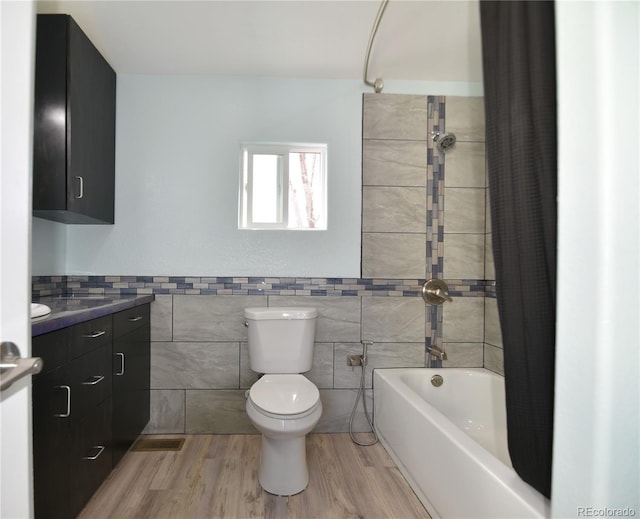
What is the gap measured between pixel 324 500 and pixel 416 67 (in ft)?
8.12

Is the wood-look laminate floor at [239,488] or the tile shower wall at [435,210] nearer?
the wood-look laminate floor at [239,488]

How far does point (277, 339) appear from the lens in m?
2.09

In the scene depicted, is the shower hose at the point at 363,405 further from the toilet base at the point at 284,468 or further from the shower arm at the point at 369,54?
the shower arm at the point at 369,54

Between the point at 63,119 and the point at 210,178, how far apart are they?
81cm

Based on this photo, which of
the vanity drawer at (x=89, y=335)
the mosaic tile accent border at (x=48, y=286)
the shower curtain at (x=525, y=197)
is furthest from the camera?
the mosaic tile accent border at (x=48, y=286)

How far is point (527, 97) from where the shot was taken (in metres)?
0.83

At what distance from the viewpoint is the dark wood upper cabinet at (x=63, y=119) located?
171 cm

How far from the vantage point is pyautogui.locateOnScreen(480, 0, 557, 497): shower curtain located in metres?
0.81

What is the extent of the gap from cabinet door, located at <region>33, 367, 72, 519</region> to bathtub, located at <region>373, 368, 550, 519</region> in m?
1.46

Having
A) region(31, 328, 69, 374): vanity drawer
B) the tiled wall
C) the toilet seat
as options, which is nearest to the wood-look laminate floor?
the tiled wall

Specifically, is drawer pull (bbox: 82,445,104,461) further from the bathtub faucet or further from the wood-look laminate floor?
the bathtub faucet

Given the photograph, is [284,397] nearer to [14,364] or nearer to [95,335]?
[95,335]

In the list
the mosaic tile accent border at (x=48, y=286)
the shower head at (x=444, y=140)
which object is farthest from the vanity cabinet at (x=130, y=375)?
the shower head at (x=444, y=140)

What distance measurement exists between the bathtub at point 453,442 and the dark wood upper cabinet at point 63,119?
2.02m
